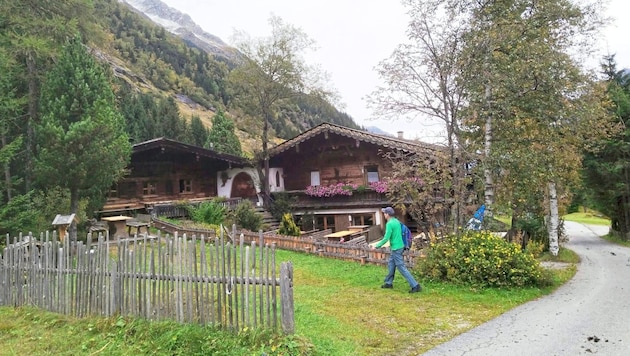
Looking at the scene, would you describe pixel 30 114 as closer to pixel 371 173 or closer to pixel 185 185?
pixel 185 185

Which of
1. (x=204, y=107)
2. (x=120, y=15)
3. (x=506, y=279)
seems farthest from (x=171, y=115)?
(x=120, y=15)

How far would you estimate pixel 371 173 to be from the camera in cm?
2691

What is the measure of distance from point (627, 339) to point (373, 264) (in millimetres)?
7668

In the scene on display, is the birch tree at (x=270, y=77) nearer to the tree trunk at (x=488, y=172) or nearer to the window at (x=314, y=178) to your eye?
the window at (x=314, y=178)

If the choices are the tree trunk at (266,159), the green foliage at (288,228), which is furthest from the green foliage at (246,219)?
the tree trunk at (266,159)

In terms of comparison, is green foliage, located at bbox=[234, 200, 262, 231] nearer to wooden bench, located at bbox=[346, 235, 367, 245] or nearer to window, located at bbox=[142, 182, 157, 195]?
wooden bench, located at bbox=[346, 235, 367, 245]

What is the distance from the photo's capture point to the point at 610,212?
2744 centimetres

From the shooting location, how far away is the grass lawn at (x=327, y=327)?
610 centimetres

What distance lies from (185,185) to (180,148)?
126 inches

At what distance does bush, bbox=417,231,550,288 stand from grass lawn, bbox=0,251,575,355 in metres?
0.29

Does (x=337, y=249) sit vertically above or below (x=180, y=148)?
below

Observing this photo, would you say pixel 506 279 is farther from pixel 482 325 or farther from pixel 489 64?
pixel 489 64

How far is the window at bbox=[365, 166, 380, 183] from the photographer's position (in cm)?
2672

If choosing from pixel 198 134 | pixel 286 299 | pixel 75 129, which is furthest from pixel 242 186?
pixel 198 134
